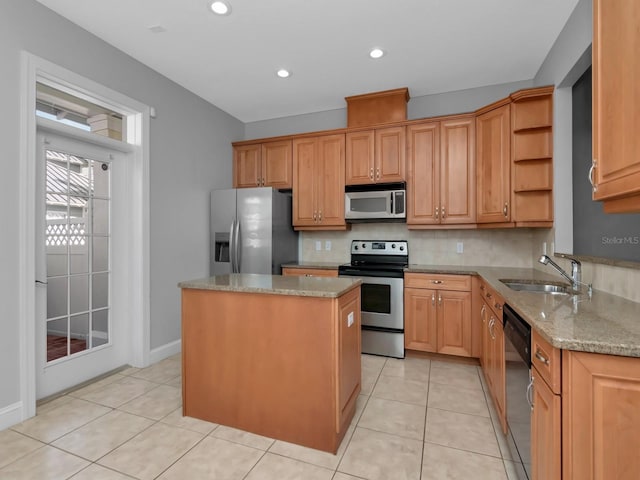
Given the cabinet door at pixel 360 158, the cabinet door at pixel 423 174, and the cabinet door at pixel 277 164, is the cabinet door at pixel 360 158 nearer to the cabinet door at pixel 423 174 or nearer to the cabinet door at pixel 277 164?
the cabinet door at pixel 423 174

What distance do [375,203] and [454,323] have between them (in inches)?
58.6

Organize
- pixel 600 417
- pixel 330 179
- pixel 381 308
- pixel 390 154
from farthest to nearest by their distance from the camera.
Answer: pixel 330 179, pixel 390 154, pixel 381 308, pixel 600 417

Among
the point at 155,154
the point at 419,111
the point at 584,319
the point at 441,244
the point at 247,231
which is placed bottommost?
the point at 584,319

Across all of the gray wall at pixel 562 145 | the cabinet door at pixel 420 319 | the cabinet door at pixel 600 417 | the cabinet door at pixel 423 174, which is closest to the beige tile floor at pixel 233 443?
the cabinet door at pixel 420 319

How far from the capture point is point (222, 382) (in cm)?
206

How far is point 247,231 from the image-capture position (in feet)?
12.0

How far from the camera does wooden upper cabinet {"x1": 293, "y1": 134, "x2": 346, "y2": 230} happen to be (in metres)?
Result: 3.79

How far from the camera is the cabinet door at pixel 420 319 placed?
3.17 metres

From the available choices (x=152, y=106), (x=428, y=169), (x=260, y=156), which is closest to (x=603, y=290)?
(x=428, y=169)

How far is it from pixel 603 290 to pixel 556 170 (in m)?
1.20

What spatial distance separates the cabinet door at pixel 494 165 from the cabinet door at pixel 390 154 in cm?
75

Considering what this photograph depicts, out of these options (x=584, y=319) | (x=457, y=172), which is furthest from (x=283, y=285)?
(x=457, y=172)

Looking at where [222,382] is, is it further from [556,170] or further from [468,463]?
[556,170]

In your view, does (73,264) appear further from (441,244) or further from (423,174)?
(441,244)
